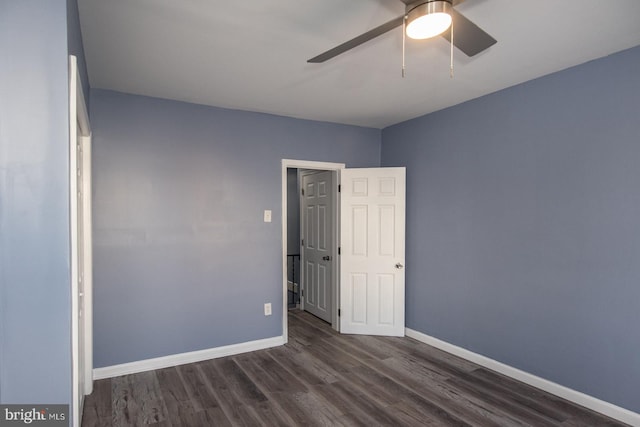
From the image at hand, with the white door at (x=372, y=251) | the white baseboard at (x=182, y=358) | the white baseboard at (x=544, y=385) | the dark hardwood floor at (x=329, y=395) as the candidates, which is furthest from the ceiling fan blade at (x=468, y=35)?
the white baseboard at (x=182, y=358)

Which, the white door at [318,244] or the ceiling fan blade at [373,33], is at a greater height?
the ceiling fan blade at [373,33]

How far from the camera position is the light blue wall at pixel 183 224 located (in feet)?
10.8

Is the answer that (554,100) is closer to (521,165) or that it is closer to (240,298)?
(521,165)

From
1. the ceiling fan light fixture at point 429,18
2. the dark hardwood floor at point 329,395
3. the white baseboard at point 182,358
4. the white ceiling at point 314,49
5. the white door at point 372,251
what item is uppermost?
the white ceiling at point 314,49

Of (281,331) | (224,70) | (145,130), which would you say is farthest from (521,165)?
(145,130)

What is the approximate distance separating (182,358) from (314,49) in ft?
10.0

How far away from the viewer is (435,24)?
1555 mm

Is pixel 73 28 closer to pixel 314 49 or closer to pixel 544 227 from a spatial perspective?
pixel 314 49

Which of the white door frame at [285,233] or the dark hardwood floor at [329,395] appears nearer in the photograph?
the dark hardwood floor at [329,395]

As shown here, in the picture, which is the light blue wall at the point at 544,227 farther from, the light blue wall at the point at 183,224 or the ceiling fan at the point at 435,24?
the light blue wall at the point at 183,224

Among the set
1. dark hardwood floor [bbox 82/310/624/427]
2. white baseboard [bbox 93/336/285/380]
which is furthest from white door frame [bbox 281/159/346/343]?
dark hardwood floor [bbox 82/310/624/427]

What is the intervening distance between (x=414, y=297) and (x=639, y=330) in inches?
83.4

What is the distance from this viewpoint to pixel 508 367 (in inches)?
127

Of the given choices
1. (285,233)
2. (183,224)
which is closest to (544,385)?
(285,233)
